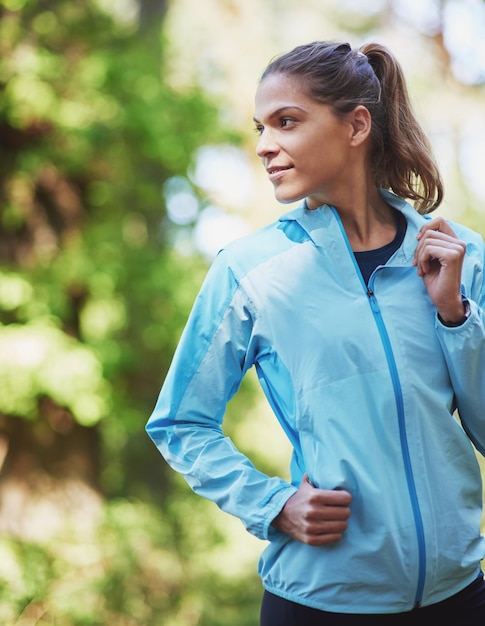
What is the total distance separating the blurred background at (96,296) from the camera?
4977mm

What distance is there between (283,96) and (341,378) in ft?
1.90

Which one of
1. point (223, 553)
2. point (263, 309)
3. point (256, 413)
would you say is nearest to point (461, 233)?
point (263, 309)

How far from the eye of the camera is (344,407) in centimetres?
146

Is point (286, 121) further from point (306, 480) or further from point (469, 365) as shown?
point (306, 480)

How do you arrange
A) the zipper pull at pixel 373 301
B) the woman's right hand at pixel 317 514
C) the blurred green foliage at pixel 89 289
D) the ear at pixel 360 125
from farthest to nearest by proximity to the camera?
the blurred green foliage at pixel 89 289 → the ear at pixel 360 125 → the zipper pull at pixel 373 301 → the woman's right hand at pixel 317 514

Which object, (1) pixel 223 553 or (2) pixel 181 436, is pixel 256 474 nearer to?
(2) pixel 181 436

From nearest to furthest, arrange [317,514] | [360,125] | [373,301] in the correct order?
[317,514] < [373,301] < [360,125]

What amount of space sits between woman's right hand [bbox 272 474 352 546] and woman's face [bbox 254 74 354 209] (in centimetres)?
58

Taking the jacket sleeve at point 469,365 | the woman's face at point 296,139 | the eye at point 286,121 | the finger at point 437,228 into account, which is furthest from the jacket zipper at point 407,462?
the eye at point 286,121

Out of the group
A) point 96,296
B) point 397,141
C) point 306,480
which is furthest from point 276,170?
point 96,296

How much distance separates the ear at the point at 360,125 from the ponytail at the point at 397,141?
6 cm

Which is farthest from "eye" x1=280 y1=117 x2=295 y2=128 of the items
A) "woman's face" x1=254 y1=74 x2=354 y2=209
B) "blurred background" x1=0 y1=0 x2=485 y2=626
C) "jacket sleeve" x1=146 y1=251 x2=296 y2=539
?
"blurred background" x1=0 y1=0 x2=485 y2=626

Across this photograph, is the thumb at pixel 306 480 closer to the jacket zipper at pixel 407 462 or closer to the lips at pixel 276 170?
the jacket zipper at pixel 407 462

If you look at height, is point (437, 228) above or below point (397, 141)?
below
